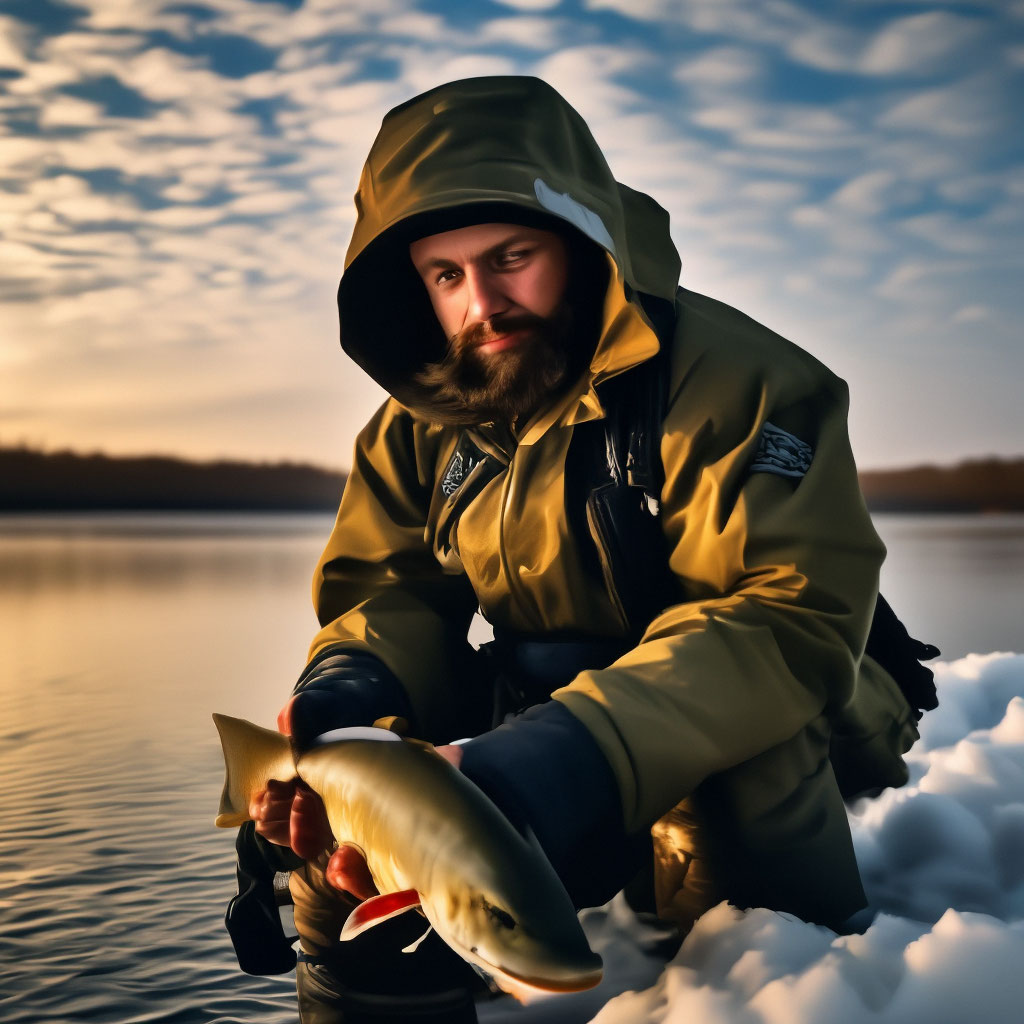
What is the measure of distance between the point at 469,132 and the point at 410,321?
674 mm

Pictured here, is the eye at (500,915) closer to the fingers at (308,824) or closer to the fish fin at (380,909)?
the fish fin at (380,909)

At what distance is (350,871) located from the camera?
2.06 m

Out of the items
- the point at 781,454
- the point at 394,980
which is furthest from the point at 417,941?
the point at 781,454

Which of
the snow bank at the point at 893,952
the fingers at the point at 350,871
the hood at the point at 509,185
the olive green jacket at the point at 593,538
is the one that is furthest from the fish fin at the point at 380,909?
the hood at the point at 509,185

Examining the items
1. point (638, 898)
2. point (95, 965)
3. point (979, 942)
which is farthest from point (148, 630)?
point (979, 942)

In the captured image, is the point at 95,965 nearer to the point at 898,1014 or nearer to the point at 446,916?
the point at 446,916

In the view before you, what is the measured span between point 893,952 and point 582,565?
1029 millimetres

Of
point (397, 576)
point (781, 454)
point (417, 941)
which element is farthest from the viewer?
point (397, 576)

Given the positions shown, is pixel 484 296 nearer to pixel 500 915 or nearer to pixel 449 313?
A: pixel 449 313

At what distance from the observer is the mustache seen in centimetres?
277

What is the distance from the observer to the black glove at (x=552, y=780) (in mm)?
1887

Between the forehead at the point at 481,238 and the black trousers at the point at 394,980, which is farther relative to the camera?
the forehead at the point at 481,238

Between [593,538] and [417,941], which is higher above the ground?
[593,538]

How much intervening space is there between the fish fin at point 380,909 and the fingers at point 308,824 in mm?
323
